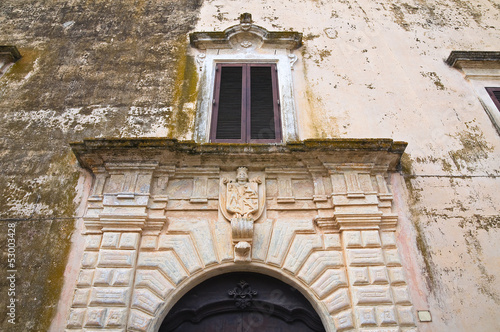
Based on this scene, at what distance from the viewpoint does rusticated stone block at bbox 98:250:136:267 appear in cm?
A: 427

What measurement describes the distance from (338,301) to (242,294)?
1102 millimetres

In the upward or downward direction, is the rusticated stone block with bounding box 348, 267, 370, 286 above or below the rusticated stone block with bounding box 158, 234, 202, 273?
below

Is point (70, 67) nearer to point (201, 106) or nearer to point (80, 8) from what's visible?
point (80, 8)

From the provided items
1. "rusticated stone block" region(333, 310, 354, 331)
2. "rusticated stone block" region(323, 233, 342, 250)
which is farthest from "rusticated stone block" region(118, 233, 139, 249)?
"rusticated stone block" region(333, 310, 354, 331)

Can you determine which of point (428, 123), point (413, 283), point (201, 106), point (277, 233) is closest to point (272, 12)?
point (201, 106)

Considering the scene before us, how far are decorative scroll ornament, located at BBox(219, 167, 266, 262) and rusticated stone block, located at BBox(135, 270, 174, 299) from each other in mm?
809

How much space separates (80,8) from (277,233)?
19.6ft

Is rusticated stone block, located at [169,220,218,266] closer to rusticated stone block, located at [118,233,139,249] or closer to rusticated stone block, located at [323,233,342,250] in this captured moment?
rusticated stone block, located at [118,233,139,249]

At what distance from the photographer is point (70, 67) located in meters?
6.42

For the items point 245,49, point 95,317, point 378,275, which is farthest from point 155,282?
point 245,49

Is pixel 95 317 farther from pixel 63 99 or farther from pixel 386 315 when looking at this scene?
pixel 63 99

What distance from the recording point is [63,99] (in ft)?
19.6

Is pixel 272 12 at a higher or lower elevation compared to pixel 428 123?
higher

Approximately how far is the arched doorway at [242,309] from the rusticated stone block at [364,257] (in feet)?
2.46
